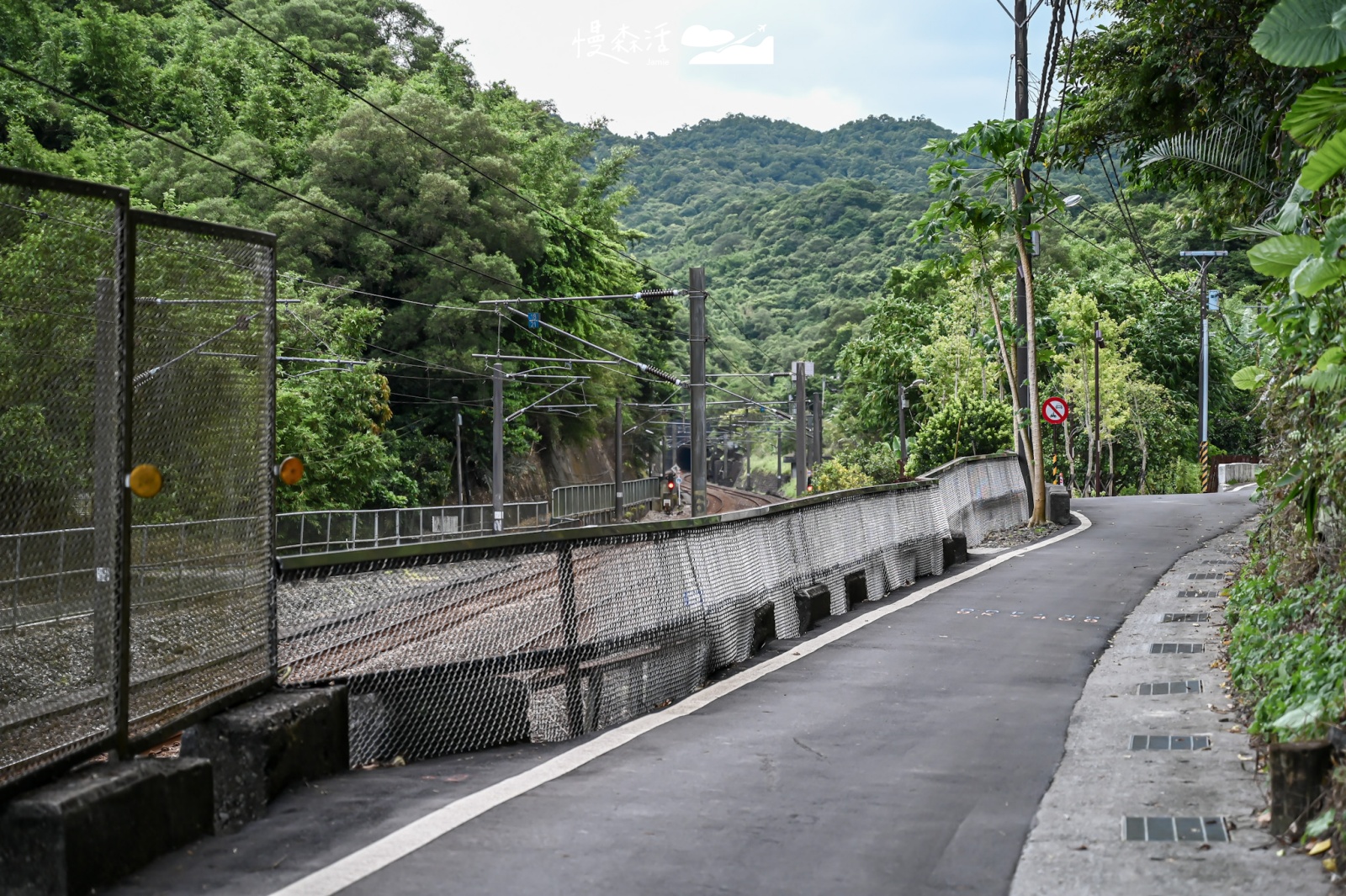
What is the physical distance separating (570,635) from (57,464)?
3302 mm

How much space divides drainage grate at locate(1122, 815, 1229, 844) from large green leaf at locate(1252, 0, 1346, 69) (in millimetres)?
3494

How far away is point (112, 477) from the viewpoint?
5.09 meters

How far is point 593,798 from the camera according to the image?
19.4 feet

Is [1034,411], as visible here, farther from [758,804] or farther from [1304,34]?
[758,804]

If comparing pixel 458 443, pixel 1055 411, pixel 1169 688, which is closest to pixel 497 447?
pixel 458 443

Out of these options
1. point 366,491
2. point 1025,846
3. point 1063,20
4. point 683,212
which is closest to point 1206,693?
point 1025,846

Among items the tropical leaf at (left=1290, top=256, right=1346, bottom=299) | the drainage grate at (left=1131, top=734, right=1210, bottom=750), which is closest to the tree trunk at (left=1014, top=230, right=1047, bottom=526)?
the drainage grate at (left=1131, top=734, right=1210, bottom=750)

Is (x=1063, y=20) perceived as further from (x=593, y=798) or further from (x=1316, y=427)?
(x=593, y=798)

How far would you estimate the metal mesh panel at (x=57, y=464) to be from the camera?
4762mm

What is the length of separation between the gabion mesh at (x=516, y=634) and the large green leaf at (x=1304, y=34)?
14.6 ft

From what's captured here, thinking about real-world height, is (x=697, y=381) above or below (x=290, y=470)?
above

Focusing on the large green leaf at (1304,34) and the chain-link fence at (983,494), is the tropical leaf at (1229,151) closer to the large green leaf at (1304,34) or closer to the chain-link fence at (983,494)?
the chain-link fence at (983,494)

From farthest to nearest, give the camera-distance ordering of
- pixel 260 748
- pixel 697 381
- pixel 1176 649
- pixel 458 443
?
pixel 458 443, pixel 697 381, pixel 1176 649, pixel 260 748

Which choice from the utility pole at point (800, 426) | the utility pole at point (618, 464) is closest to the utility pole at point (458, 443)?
the utility pole at point (618, 464)
